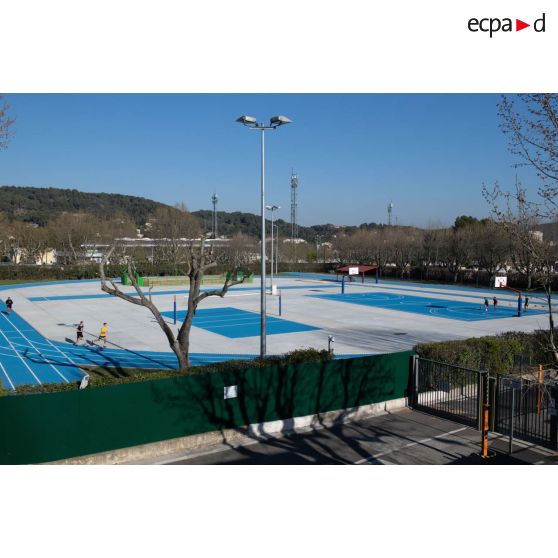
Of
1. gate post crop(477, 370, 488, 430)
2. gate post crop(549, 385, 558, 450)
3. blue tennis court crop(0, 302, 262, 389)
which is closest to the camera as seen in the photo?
gate post crop(549, 385, 558, 450)

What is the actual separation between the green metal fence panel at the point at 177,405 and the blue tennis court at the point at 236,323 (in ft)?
47.6

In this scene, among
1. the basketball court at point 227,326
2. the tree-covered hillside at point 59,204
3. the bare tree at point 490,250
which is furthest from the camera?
the tree-covered hillside at point 59,204

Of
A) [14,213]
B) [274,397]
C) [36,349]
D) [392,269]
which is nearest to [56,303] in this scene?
[36,349]

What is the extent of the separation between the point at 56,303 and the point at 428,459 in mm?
37490

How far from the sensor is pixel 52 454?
10.0m

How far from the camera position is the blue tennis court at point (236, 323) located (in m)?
29.3

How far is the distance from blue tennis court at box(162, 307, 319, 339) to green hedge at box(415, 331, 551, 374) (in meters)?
13.4

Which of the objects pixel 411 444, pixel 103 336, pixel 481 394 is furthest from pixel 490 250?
pixel 411 444

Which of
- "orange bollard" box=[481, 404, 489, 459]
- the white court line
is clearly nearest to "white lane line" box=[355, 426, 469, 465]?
"orange bollard" box=[481, 404, 489, 459]

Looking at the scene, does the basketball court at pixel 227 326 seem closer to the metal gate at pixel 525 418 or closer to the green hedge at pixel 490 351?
the green hedge at pixel 490 351

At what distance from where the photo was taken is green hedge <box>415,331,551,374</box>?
1588 centimetres

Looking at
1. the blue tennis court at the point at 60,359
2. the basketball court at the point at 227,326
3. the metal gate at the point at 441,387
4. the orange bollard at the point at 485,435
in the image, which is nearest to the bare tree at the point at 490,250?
the basketball court at the point at 227,326

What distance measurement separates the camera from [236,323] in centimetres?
3228

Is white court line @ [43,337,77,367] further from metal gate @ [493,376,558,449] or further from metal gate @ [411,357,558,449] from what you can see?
metal gate @ [493,376,558,449]
